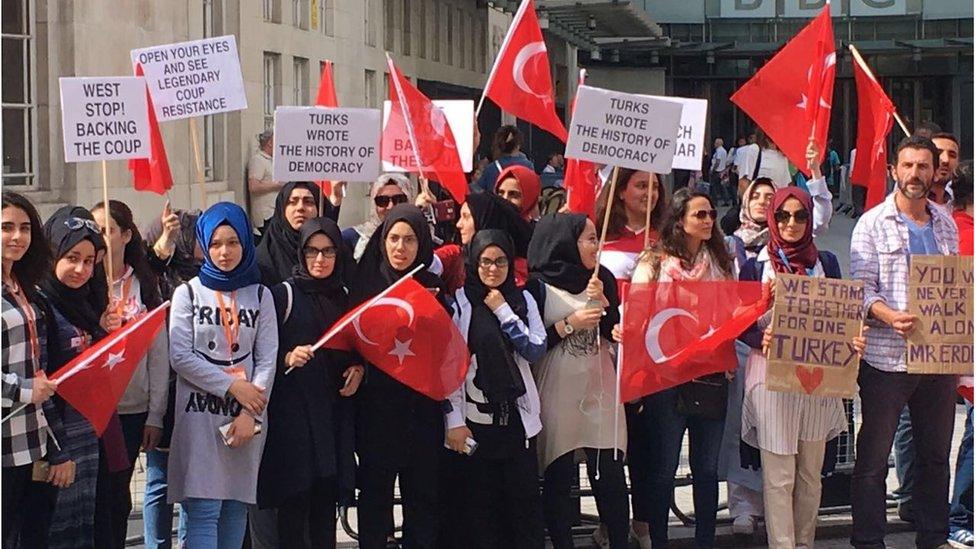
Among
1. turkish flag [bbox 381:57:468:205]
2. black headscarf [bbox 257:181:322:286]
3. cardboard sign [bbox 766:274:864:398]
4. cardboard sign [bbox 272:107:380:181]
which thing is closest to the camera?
Answer: cardboard sign [bbox 766:274:864:398]

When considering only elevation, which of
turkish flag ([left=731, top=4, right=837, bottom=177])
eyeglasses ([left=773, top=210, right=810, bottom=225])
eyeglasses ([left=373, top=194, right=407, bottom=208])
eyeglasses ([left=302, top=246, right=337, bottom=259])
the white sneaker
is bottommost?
the white sneaker

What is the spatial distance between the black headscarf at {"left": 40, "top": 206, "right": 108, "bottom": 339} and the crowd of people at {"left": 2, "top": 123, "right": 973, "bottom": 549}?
10 mm

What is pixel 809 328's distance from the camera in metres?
7.47

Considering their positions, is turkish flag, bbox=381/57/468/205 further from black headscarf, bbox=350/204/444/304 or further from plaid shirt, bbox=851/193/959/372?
plaid shirt, bbox=851/193/959/372

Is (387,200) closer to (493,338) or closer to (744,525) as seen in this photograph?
(493,338)

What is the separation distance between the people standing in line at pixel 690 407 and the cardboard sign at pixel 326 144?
141 centimetres

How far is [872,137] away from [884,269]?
2098mm

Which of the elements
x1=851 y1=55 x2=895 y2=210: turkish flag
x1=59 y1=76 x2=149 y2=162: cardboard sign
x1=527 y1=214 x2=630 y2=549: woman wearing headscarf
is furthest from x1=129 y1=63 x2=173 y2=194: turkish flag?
x1=851 y1=55 x2=895 y2=210: turkish flag

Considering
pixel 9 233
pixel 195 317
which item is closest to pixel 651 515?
pixel 195 317

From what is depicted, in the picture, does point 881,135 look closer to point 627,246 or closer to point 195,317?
point 627,246

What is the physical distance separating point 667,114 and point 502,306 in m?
1.23

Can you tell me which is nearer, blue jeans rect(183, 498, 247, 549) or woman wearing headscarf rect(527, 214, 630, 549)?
blue jeans rect(183, 498, 247, 549)

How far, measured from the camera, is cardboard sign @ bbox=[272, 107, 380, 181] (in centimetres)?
810

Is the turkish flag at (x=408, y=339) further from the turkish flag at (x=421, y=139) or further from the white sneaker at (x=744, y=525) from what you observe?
the turkish flag at (x=421, y=139)
